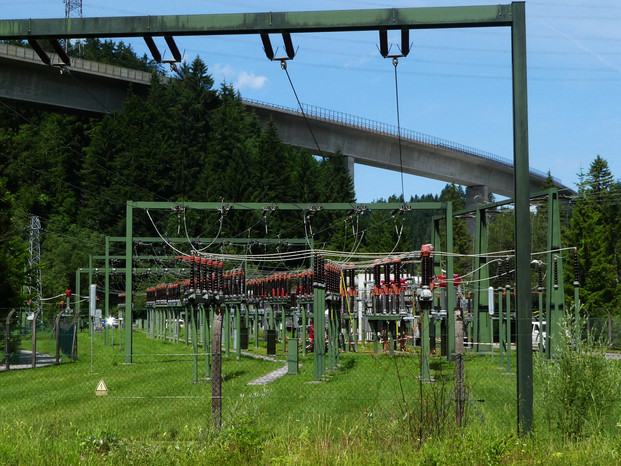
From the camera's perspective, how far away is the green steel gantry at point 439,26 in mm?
11961

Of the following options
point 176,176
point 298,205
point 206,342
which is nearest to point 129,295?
point 298,205

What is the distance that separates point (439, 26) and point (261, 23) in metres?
2.43

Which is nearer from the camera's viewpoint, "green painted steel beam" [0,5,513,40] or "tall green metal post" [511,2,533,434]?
"tall green metal post" [511,2,533,434]

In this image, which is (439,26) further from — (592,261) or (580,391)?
(592,261)

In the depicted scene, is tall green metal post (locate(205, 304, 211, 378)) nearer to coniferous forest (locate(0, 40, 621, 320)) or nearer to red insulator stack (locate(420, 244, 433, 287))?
red insulator stack (locate(420, 244, 433, 287))

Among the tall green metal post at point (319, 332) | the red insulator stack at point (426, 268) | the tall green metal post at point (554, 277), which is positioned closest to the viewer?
the red insulator stack at point (426, 268)

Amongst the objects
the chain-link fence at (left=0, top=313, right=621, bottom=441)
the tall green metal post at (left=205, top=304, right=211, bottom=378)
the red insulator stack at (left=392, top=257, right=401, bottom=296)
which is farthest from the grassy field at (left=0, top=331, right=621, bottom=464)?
the red insulator stack at (left=392, top=257, right=401, bottom=296)

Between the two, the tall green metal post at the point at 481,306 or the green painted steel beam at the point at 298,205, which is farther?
the tall green metal post at the point at 481,306

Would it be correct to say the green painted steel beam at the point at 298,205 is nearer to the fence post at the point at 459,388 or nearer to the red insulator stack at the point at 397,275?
the red insulator stack at the point at 397,275

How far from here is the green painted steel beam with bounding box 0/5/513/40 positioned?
12180mm

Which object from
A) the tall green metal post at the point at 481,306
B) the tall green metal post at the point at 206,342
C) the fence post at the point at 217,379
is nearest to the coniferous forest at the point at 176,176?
the tall green metal post at the point at 481,306

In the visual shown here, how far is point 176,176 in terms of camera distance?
8588 centimetres

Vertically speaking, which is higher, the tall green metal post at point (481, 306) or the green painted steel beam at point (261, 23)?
the green painted steel beam at point (261, 23)

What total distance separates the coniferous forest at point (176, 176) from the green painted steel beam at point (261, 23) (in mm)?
57453
